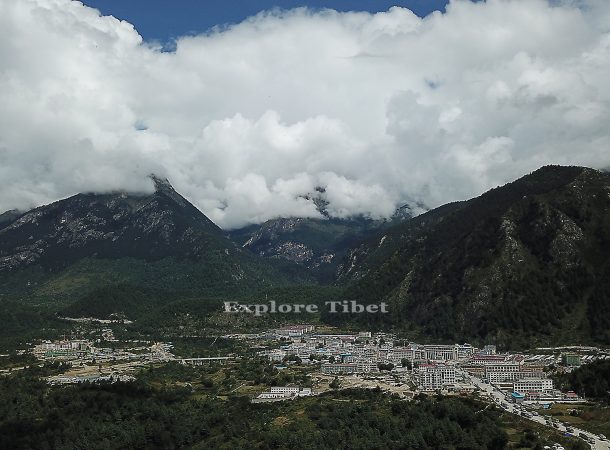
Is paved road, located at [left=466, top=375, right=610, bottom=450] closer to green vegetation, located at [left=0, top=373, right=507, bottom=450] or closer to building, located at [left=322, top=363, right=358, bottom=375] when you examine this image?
green vegetation, located at [left=0, top=373, right=507, bottom=450]

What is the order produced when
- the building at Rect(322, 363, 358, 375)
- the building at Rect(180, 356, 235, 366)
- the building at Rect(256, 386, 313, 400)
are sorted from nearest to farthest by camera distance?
the building at Rect(256, 386, 313, 400) < the building at Rect(322, 363, 358, 375) < the building at Rect(180, 356, 235, 366)

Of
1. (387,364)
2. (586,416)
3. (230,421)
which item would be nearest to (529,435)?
(586,416)

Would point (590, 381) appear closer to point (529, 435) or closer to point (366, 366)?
point (529, 435)

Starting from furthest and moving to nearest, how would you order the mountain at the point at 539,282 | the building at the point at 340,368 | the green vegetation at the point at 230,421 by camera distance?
the mountain at the point at 539,282 < the building at the point at 340,368 < the green vegetation at the point at 230,421

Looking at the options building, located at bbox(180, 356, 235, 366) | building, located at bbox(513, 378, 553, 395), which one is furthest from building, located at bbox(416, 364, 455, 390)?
building, located at bbox(180, 356, 235, 366)

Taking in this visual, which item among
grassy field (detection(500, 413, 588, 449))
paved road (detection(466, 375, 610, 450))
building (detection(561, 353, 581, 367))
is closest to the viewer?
grassy field (detection(500, 413, 588, 449))

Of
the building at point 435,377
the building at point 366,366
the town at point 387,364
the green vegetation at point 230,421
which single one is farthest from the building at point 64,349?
the building at point 435,377

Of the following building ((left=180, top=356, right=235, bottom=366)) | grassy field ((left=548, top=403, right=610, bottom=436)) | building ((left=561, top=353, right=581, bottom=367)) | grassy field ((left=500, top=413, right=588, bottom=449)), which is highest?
building ((left=561, top=353, right=581, bottom=367))

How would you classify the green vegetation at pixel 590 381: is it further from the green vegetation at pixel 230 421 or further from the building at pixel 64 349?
the building at pixel 64 349

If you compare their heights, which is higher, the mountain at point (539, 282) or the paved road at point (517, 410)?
the mountain at point (539, 282)

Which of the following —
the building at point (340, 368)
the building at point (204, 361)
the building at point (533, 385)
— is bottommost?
the building at point (533, 385)

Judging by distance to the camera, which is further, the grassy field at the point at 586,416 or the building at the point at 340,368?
the building at the point at 340,368

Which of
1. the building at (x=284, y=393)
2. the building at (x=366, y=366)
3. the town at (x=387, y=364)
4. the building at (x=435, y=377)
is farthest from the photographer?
the building at (x=366, y=366)
